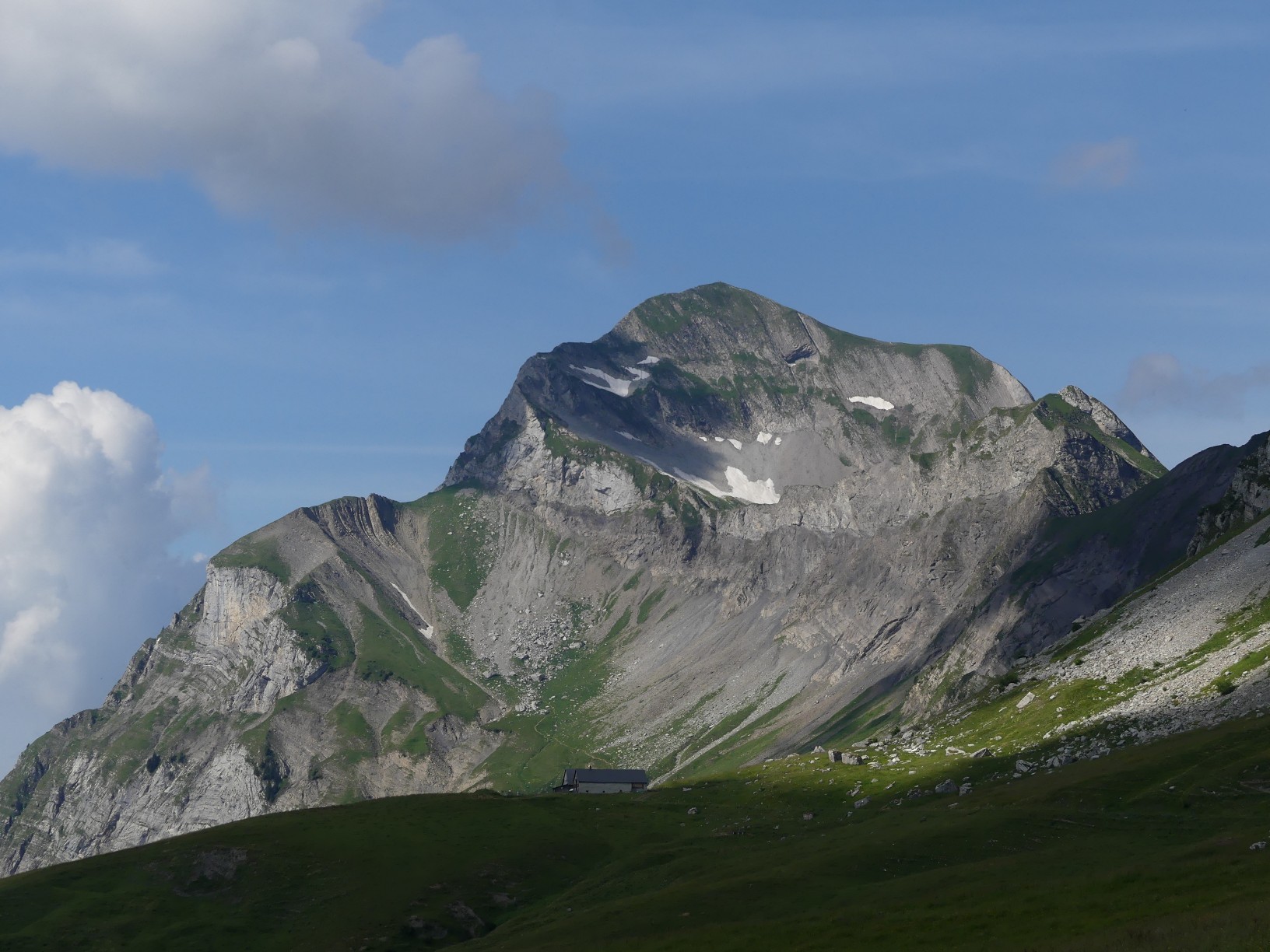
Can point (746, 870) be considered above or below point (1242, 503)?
below

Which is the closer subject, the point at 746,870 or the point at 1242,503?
the point at 746,870

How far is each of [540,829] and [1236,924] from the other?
89154mm

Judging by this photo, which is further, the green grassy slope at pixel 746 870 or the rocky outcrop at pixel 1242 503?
the rocky outcrop at pixel 1242 503

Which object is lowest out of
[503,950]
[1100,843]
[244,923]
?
[1100,843]

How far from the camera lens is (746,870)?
102m

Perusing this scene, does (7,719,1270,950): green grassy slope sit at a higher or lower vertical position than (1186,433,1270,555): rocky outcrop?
lower

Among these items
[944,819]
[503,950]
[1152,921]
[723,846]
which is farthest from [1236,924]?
[723,846]

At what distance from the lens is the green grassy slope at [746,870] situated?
68.8 meters

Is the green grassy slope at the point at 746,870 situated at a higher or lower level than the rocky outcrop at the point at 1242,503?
lower

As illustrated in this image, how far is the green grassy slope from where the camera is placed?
68.8 metres

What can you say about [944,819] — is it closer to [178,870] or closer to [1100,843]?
[1100,843]

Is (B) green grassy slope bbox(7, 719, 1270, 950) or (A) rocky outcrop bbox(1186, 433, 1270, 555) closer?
(B) green grassy slope bbox(7, 719, 1270, 950)

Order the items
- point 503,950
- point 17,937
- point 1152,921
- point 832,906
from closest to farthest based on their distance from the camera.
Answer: point 1152,921, point 832,906, point 503,950, point 17,937

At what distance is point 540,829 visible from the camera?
136m
